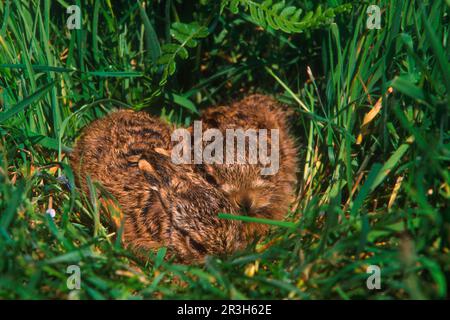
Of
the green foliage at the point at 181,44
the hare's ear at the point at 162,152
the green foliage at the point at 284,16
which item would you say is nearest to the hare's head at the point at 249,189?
the hare's ear at the point at 162,152

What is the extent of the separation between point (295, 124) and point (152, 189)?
1757 mm

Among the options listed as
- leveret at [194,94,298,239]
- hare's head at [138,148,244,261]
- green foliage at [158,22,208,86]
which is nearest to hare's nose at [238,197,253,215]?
leveret at [194,94,298,239]

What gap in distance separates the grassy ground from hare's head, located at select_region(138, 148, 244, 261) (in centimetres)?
22

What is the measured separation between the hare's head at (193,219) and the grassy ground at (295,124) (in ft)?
0.72

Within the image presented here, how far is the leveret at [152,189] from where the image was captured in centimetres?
359

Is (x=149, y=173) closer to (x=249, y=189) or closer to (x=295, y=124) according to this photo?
(x=249, y=189)

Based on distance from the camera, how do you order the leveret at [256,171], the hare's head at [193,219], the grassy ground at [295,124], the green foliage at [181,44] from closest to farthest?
the grassy ground at [295,124] < the hare's head at [193,219] < the leveret at [256,171] < the green foliage at [181,44]

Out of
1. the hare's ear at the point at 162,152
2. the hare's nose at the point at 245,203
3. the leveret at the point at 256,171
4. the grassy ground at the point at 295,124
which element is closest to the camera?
the grassy ground at the point at 295,124

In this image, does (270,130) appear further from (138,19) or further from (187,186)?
(138,19)

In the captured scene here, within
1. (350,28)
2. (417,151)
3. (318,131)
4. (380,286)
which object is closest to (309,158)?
(318,131)

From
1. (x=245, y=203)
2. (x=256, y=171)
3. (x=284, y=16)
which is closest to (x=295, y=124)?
(x=256, y=171)

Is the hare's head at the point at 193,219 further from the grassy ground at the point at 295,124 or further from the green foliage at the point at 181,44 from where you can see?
the green foliage at the point at 181,44

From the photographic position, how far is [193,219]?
3.60 meters

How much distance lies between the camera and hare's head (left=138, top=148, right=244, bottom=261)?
140 inches
